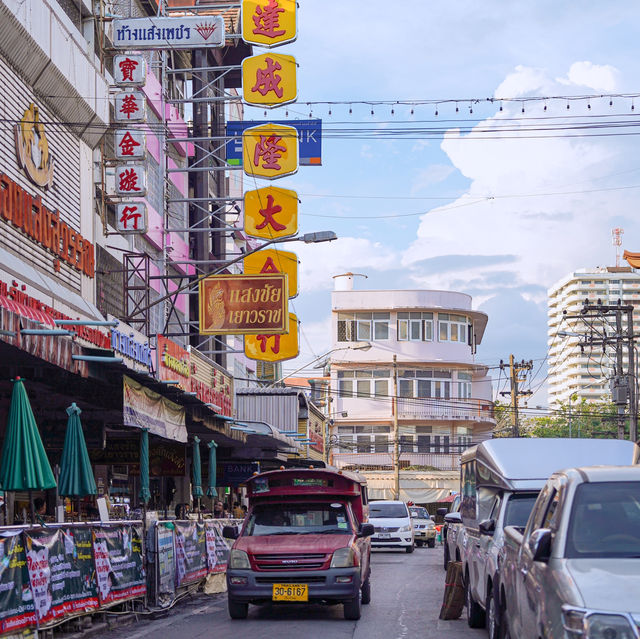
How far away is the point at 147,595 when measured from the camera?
1588 cm

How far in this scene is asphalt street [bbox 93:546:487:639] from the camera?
13703 millimetres

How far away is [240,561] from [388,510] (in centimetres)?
2260

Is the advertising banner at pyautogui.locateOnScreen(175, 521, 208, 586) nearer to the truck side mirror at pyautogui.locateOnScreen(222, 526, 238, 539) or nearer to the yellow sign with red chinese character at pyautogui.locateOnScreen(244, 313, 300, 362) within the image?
the truck side mirror at pyautogui.locateOnScreen(222, 526, 238, 539)

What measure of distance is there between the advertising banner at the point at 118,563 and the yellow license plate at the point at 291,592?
186 centimetres

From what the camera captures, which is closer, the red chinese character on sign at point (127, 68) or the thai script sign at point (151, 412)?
the thai script sign at point (151, 412)

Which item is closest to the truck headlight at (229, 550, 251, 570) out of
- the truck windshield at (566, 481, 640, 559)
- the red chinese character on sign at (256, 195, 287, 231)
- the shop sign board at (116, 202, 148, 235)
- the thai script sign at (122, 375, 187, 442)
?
the thai script sign at (122, 375, 187, 442)

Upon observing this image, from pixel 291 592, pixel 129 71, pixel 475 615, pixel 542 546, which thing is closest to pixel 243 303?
pixel 129 71

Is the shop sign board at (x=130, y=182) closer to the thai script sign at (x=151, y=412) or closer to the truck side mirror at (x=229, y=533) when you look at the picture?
the thai script sign at (x=151, y=412)

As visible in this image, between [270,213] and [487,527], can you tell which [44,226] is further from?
[487,527]

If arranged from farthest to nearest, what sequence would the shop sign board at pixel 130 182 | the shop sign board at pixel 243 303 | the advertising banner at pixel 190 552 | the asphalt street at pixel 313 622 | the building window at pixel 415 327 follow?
1. the building window at pixel 415 327
2. the shop sign board at pixel 243 303
3. the shop sign board at pixel 130 182
4. the advertising banner at pixel 190 552
5. the asphalt street at pixel 313 622

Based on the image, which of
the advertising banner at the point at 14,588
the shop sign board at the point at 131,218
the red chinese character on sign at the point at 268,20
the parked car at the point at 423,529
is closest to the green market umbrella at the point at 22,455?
the advertising banner at the point at 14,588

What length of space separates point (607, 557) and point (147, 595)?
31.5ft

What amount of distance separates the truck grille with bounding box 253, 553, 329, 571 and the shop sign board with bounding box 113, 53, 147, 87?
15.7 metres

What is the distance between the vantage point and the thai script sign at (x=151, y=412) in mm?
18281
